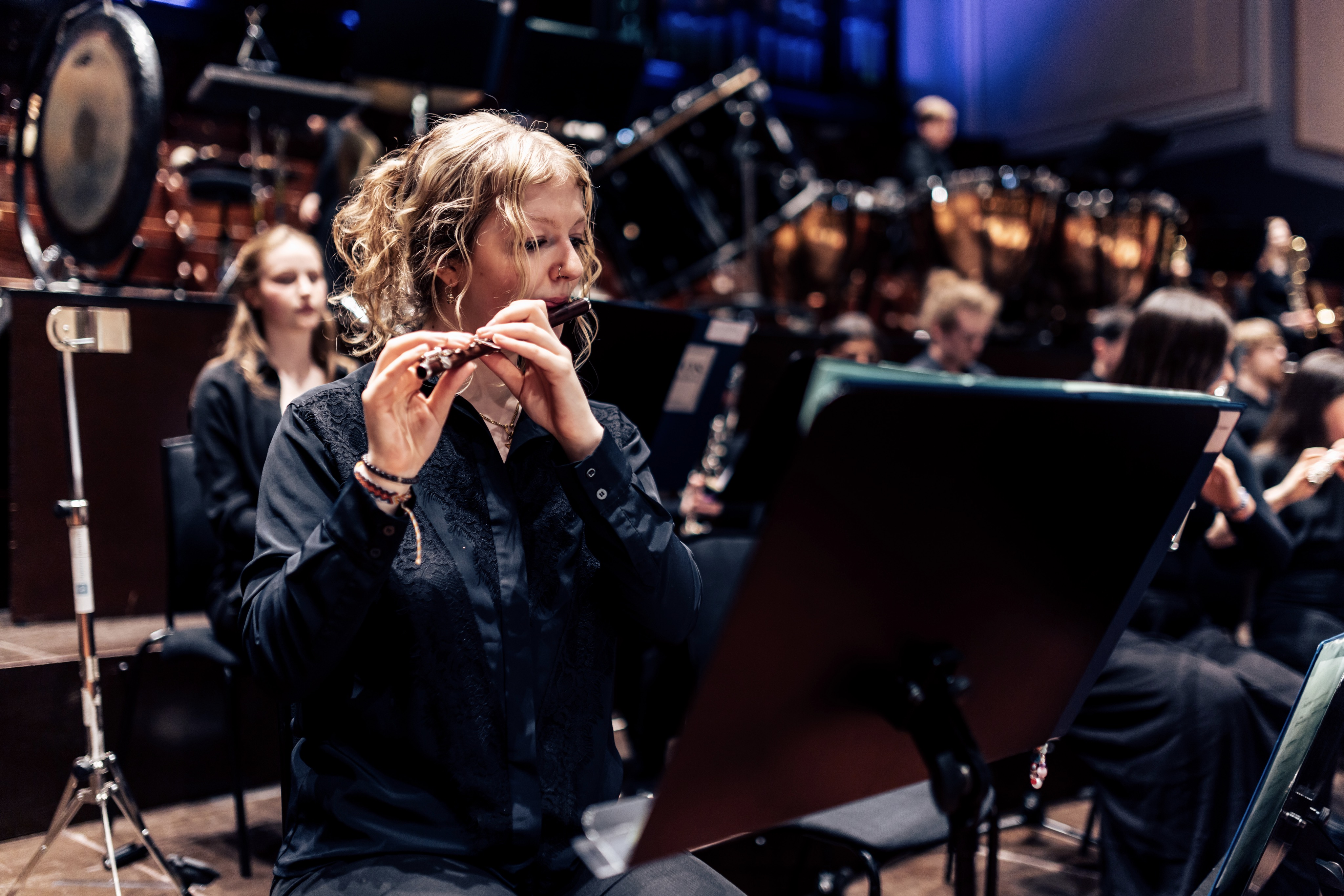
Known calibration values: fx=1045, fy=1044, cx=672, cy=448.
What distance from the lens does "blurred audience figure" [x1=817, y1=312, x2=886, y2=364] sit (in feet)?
11.6

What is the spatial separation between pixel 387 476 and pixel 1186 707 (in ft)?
6.20

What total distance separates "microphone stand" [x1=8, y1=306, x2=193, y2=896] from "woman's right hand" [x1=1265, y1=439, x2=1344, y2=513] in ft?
8.36

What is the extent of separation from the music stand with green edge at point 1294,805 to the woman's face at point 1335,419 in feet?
5.91

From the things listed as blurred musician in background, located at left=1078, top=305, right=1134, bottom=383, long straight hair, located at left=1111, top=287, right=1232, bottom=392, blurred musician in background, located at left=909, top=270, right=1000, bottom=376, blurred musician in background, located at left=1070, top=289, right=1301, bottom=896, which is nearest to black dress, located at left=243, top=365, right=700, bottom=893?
blurred musician in background, located at left=1070, top=289, right=1301, bottom=896

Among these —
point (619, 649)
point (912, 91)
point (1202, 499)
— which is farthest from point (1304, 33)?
point (619, 649)

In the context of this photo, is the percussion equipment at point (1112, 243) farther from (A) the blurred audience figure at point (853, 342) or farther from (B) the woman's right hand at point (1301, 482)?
(B) the woman's right hand at point (1301, 482)

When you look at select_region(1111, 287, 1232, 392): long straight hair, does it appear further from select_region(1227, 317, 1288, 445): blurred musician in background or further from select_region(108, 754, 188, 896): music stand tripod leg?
select_region(108, 754, 188, 896): music stand tripod leg

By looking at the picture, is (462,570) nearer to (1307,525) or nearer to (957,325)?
(1307,525)

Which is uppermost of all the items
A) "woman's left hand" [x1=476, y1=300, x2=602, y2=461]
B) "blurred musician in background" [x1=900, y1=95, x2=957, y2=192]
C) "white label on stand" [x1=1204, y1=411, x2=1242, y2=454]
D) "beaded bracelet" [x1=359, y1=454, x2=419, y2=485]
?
"blurred musician in background" [x1=900, y1=95, x2=957, y2=192]

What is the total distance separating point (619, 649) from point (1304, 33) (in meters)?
7.51

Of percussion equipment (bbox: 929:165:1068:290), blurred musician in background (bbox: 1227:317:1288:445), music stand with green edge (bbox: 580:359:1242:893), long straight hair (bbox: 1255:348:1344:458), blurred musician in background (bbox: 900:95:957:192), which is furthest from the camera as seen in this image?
blurred musician in background (bbox: 900:95:957:192)

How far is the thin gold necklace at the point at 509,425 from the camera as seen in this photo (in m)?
1.33

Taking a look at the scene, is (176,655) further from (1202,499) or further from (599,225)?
(599,225)

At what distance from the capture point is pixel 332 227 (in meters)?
1.45
